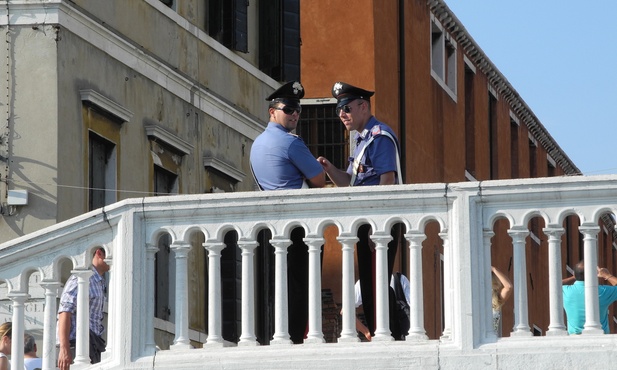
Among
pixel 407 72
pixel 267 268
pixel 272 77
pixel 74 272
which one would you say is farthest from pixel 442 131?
pixel 74 272

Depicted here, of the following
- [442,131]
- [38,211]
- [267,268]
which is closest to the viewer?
[38,211]

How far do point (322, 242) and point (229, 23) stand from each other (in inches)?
474

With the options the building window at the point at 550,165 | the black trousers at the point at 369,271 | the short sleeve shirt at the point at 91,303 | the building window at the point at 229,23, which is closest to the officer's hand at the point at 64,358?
the short sleeve shirt at the point at 91,303

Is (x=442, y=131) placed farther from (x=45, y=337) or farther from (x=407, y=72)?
(x=45, y=337)

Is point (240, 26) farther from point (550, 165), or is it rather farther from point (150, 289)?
point (550, 165)

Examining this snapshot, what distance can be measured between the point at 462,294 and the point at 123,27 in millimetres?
9651

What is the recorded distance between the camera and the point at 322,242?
530 inches

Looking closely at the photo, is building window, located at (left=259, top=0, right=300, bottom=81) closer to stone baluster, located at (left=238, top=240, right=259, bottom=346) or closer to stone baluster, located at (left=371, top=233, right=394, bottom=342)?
stone baluster, located at (left=238, top=240, right=259, bottom=346)

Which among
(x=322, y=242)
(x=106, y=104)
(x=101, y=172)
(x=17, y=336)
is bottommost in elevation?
(x=17, y=336)

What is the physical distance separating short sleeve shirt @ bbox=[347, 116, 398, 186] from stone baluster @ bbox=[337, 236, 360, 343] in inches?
47.2

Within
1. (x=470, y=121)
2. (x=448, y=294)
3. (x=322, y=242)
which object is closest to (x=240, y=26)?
(x=322, y=242)

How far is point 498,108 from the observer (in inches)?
1805

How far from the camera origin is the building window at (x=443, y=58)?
40.4m

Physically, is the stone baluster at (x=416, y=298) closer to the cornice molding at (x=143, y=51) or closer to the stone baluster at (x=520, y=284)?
the stone baluster at (x=520, y=284)
